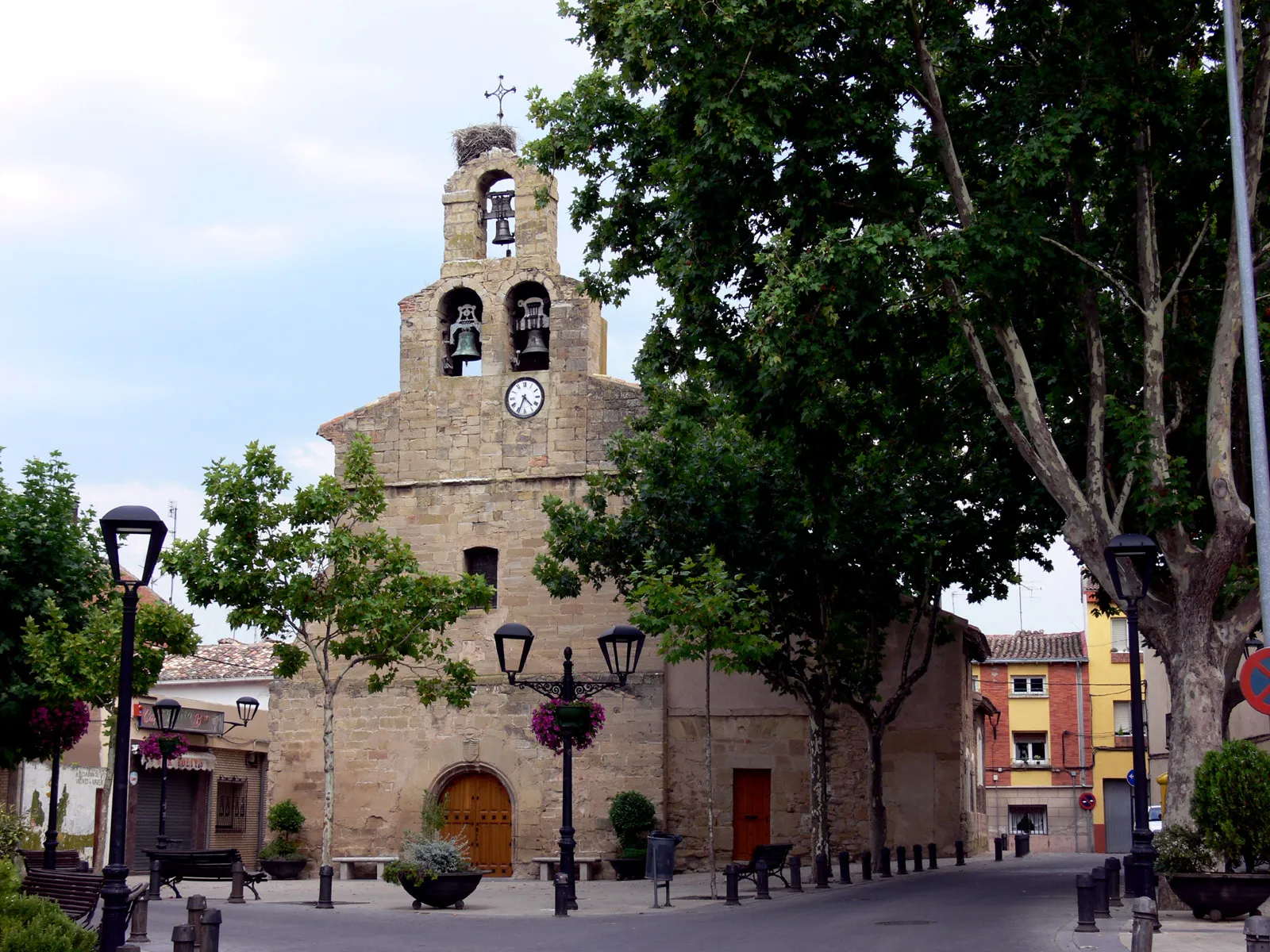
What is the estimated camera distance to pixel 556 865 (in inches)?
1037

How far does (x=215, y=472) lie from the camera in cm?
2033

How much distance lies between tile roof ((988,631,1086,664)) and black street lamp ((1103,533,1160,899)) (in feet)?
132

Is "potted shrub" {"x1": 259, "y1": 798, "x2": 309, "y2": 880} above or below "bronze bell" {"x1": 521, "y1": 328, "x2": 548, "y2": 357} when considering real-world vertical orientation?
below

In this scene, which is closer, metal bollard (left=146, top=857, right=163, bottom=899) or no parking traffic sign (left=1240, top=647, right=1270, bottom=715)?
no parking traffic sign (left=1240, top=647, right=1270, bottom=715)

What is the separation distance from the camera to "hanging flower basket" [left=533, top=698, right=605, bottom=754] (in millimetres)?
18750

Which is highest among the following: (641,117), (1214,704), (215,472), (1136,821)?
(641,117)

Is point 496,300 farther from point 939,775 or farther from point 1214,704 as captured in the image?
point 1214,704

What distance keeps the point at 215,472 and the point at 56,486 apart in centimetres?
377

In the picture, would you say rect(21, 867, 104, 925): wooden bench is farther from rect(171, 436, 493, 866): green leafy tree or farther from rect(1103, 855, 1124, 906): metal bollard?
rect(1103, 855, 1124, 906): metal bollard

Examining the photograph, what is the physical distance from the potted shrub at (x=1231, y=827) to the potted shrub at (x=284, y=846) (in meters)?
18.0

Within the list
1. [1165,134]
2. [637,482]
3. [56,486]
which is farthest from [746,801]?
[1165,134]

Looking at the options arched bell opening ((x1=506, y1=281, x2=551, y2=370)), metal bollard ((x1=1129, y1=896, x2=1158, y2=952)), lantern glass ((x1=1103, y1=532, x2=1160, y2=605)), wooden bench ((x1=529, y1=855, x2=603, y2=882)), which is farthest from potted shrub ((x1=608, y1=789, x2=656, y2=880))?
metal bollard ((x1=1129, y1=896, x2=1158, y2=952))

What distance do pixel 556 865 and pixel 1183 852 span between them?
14.3 metres

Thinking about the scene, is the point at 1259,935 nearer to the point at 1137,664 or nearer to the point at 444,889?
the point at 1137,664
